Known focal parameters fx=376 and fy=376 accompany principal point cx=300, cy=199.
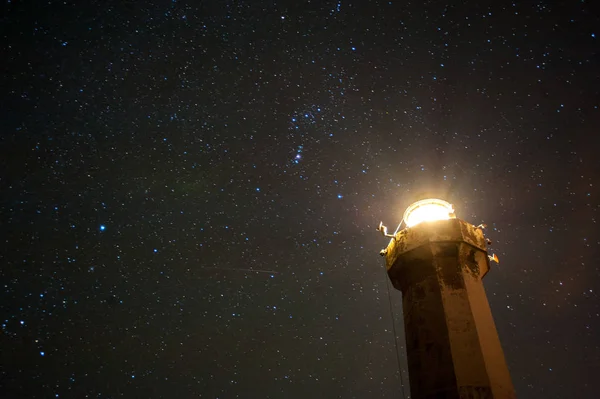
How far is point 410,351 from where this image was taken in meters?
4.93

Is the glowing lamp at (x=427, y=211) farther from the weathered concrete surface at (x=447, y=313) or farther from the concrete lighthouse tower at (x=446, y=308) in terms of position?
the weathered concrete surface at (x=447, y=313)

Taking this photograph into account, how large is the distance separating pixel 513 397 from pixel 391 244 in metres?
2.44

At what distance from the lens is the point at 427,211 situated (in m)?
5.94

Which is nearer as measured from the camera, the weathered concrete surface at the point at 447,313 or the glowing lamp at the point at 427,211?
the weathered concrete surface at the point at 447,313

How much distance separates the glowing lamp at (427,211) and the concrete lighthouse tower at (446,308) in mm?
15

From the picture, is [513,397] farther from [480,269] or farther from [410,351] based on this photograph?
[480,269]

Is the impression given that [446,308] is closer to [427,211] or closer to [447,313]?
[447,313]

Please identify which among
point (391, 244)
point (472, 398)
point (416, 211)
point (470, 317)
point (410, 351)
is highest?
point (416, 211)

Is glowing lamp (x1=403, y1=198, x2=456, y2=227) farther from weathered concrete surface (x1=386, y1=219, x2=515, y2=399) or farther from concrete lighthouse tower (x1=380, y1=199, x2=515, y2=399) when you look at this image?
weathered concrete surface (x1=386, y1=219, x2=515, y2=399)

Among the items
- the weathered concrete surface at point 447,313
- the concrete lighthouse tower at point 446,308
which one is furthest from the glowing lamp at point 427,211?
the weathered concrete surface at point 447,313

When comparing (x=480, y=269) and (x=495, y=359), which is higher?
(x=480, y=269)

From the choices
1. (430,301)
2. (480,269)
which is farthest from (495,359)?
(480,269)

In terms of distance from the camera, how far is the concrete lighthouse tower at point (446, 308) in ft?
14.5

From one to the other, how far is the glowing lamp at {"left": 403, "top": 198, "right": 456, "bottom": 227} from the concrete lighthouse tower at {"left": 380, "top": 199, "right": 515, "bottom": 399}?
15mm
